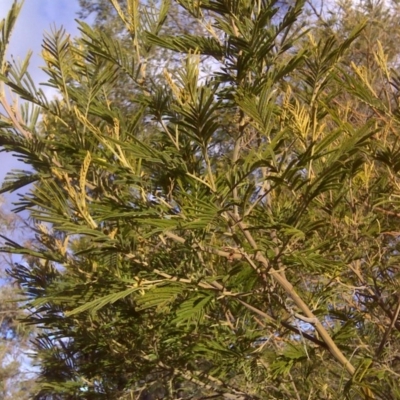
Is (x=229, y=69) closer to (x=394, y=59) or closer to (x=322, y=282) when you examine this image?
(x=322, y=282)

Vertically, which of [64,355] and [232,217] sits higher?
[232,217]

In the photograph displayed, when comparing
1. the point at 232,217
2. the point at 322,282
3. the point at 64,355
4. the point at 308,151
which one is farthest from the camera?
the point at 64,355

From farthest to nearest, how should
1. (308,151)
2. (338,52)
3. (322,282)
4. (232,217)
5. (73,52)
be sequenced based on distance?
(322,282)
(73,52)
(338,52)
(232,217)
(308,151)

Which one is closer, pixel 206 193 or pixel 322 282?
pixel 206 193

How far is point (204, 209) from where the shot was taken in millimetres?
1313

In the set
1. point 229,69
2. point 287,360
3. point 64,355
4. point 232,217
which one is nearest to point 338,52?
point 229,69

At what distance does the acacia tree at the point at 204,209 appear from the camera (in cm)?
141

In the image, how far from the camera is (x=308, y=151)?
1.29 m

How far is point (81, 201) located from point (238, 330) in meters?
0.76

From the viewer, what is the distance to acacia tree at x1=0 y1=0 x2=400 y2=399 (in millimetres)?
1406

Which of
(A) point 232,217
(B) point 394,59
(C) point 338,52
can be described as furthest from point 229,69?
(B) point 394,59

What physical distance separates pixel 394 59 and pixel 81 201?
4252 mm

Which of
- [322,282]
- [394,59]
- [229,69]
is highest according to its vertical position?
[394,59]

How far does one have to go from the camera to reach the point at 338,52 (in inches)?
62.9
